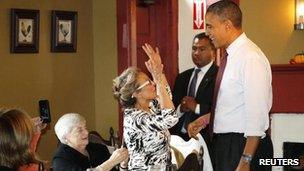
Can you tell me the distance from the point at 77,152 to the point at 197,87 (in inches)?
60.8

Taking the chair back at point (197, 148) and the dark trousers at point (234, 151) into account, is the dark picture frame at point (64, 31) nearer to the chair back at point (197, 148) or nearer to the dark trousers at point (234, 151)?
the chair back at point (197, 148)

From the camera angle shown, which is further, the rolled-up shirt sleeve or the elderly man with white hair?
the elderly man with white hair

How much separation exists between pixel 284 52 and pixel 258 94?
13.8ft

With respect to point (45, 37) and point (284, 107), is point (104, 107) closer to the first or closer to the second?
point (45, 37)

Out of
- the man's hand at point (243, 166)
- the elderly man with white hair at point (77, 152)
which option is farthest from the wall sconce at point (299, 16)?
the man's hand at point (243, 166)

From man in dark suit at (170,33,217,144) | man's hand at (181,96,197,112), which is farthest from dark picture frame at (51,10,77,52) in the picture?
man's hand at (181,96,197,112)

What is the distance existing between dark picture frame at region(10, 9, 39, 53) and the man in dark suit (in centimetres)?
148

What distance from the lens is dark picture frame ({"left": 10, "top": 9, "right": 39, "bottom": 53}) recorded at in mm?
4934

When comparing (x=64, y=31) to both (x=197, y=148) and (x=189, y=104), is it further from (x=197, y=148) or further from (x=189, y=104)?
(x=197, y=148)

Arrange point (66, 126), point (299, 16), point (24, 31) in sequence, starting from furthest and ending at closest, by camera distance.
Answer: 1. point (299, 16)
2. point (24, 31)
3. point (66, 126)

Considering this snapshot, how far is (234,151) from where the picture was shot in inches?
103

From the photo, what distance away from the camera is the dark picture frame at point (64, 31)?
5.30 meters

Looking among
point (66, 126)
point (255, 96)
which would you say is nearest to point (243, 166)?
point (255, 96)

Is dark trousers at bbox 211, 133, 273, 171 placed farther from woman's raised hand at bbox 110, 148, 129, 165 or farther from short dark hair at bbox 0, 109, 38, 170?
short dark hair at bbox 0, 109, 38, 170
